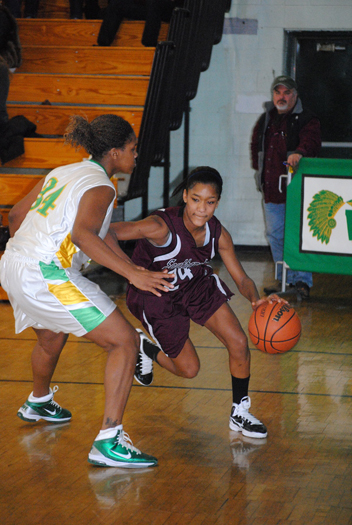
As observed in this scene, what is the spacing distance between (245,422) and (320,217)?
3435mm

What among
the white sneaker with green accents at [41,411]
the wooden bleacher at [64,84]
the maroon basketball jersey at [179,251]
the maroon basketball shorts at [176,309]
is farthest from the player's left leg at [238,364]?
the wooden bleacher at [64,84]

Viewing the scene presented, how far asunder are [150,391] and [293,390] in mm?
874

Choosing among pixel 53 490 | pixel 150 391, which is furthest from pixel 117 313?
pixel 150 391

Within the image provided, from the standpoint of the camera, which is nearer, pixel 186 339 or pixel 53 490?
pixel 53 490

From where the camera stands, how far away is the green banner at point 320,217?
637cm

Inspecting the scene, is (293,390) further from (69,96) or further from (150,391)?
(69,96)

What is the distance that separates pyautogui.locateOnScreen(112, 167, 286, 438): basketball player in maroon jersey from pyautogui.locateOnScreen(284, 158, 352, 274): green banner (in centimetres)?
302

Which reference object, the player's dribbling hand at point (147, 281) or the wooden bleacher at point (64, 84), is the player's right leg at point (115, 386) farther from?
the wooden bleacher at point (64, 84)

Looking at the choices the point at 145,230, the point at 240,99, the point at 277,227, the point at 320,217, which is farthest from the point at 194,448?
the point at 240,99

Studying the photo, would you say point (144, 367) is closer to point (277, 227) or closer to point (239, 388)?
point (239, 388)

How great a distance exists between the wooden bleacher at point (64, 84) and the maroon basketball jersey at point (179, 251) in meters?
3.97

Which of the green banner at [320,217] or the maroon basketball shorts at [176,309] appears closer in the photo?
the maroon basketball shorts at [176,309]

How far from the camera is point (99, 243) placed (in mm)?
2814

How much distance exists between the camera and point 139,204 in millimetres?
9914
